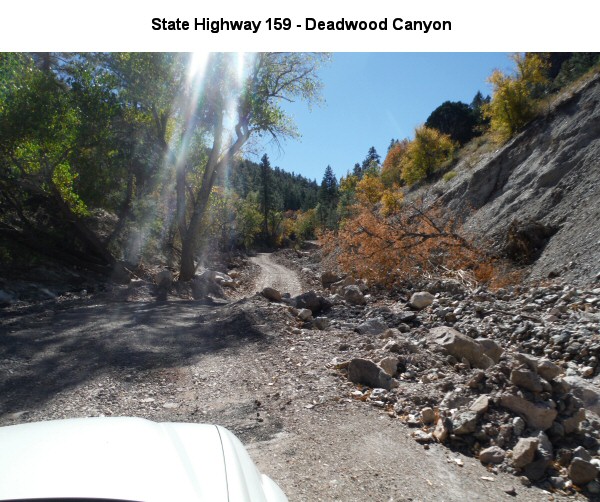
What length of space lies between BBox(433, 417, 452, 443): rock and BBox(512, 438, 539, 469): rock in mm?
567

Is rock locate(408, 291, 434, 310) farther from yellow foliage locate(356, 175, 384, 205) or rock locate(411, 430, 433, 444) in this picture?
yellow foliage locate(356, 175, 384, 205)

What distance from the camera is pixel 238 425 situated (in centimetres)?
430

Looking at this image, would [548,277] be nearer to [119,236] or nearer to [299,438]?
[299,438]

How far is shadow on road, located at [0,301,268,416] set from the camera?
5484 millimetres

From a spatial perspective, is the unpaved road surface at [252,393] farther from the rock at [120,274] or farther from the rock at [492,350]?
the rock at [120,274]

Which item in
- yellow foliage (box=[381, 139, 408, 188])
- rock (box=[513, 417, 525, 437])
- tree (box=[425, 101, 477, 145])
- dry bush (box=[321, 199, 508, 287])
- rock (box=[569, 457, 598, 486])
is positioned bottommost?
rock (box=[569, 457, 598, 486])

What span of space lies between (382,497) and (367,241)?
37.2 feet

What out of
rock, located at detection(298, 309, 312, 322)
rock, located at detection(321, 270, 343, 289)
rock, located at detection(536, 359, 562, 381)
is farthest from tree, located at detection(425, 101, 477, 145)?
rock, located at detection(536, 359, 562, 381)

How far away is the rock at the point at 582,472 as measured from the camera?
3031 millimetres

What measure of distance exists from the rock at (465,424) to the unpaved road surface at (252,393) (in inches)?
10.5

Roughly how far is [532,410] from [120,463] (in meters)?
3.48

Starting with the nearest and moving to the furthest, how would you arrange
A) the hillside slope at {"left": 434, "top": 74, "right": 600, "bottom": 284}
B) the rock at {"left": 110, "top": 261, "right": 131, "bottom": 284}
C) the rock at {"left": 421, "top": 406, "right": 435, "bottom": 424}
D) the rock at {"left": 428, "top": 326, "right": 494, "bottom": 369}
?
the rock at {"left": 421, "top": 406, "right": 435, "bottom": 424}, the rock at {"left": 428, "top": 326, "right": 494, "bottom": 369}, the hillside slope at {"left": 434, "top": 74, "right": 600, "bottom": 284}, the rock at {"left": 110, "top": 261, "right": 131, "bottom": 284}

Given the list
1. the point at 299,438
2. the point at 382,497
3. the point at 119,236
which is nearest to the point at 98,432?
the point at 382,497

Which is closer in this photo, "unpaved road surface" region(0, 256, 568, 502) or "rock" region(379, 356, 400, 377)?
"unpaved road surface" region(0, 256, 568, 502)
